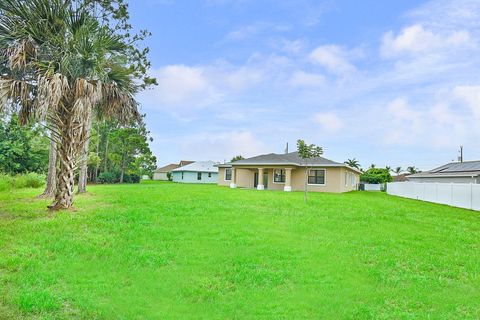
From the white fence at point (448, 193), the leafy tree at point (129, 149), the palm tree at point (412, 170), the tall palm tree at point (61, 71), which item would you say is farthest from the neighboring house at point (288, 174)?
the palm tree at point (412, 170)

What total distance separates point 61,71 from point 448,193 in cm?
2139

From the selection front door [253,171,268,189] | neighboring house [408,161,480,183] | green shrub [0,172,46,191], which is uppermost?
neighboring house [408,161,480,183]

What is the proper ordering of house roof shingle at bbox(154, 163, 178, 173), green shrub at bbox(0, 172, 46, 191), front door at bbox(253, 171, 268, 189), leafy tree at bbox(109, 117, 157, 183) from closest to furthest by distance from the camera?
green shrub at bbox(0, 172, 46, 191)
front door at bbox(253, 171, 268, 189)
leafy tree at bbox(109, 117, 157, 183)
house roof shingle at bbox(154, 163, 178, 173)

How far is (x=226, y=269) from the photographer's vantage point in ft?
19.2

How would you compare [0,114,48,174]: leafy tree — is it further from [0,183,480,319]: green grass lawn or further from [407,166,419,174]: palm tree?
[407,166,419,174]: palm tree

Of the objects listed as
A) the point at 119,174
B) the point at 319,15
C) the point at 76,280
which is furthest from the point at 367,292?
the point at 119,174

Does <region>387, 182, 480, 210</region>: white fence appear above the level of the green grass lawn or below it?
above

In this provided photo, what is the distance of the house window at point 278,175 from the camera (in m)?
30.7

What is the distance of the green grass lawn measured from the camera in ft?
14.7

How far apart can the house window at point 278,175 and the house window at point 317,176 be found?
8.09 ft

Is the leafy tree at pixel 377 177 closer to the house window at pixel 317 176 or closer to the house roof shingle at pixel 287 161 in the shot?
the house roof shingle at pixel 287 161

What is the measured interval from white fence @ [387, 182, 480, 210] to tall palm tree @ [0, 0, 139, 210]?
17.6 metres

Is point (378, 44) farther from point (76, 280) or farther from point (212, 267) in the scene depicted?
point (76, 280)

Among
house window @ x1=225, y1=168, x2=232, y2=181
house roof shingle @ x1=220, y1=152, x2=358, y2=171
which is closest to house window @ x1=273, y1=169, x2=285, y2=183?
house roof shingle @ x1=220, y1=152, x2=358, y2=171
